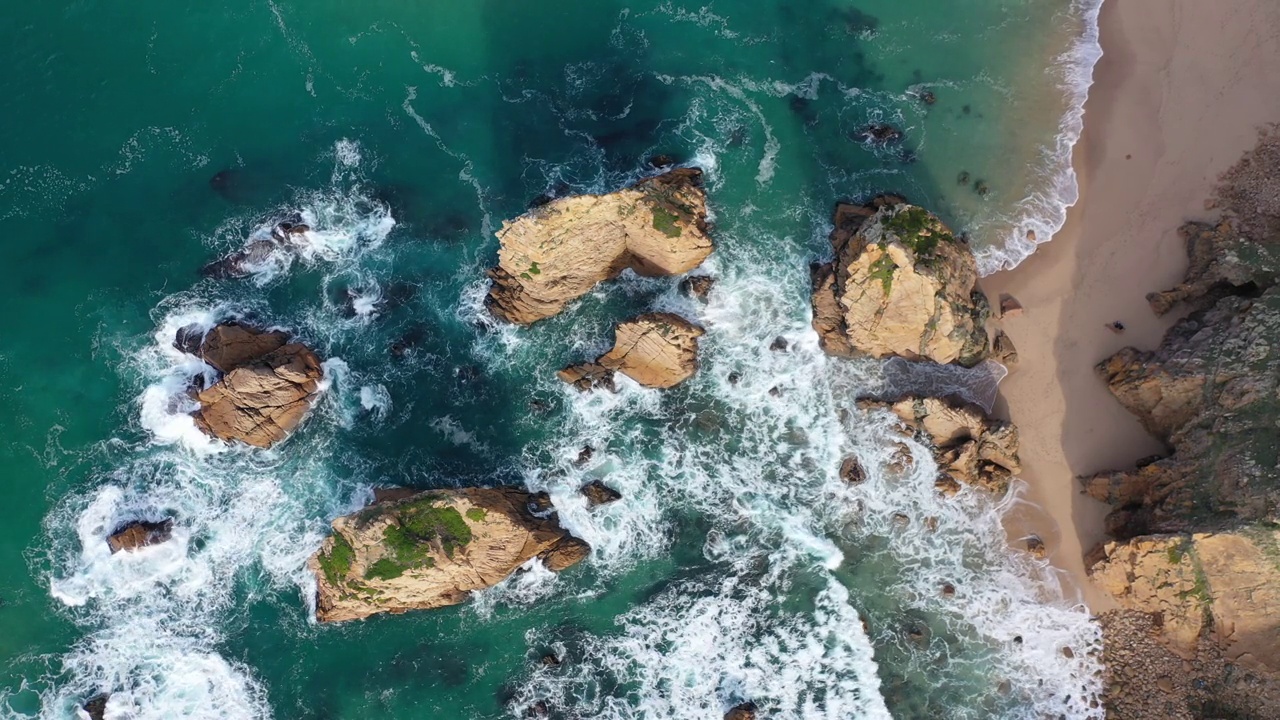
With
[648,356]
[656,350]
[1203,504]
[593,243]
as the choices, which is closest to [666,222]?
[593,243]

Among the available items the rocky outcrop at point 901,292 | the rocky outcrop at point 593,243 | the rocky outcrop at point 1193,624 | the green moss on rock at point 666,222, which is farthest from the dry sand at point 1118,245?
the green moss on rock at point 666,222

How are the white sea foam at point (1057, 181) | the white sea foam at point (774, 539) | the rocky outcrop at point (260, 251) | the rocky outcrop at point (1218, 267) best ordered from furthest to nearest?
the rocky outcrop at point (260, 251), the white sea foam at point (1057, 181), the white sea foam at point (774, 539), the rocky outcrop at point (1218, 267)

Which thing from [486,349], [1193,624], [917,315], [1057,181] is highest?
[1057,181]

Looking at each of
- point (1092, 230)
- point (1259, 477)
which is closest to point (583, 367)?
point (1092, 230)

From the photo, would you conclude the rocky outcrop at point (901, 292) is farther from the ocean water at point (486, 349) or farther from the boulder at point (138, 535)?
the boulder at point (138, 535)

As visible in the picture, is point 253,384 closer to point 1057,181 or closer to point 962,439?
point 962,439

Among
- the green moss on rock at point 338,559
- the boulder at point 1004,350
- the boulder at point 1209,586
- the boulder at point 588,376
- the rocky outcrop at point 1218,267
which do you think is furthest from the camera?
the boulder at point 588,376
